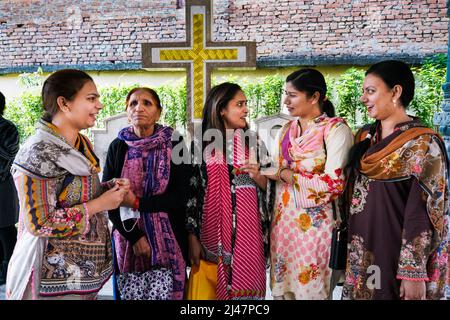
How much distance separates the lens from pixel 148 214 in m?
3.03

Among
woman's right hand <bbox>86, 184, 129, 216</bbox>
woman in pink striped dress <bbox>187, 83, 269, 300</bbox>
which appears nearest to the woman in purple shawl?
woman in pink striped dress <bbox>187, 83, 269, 300</bbox>

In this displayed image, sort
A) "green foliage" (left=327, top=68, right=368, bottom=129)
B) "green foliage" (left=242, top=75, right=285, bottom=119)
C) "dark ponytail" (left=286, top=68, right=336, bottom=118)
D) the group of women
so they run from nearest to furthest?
the group of women < "dark ponytail" (left=286, top=68, right=336, bottom=118) < "green foliage" (left=327, top=68, right=368, bottom=129) < "green foliage" (left=242, top=75, right=285, bottom=119)

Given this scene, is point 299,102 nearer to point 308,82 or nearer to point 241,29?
point 308,82

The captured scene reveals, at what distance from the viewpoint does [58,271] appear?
2.44 metres

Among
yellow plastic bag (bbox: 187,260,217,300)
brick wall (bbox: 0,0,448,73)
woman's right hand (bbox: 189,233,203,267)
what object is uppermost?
brick wall (bbox: 0,0,448,73)

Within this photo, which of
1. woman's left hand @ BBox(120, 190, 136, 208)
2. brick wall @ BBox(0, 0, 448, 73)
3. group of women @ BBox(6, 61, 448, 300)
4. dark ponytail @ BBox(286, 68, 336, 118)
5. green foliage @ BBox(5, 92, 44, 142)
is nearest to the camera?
group of women @ BBox(6, 61, 448, 300)

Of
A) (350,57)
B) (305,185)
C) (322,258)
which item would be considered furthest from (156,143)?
(350,57)

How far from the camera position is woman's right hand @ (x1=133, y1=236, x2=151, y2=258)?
303cm

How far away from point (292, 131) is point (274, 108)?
15.7ft

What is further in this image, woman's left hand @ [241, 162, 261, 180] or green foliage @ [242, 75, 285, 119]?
green foliage @ [242, 75, 285, 119]

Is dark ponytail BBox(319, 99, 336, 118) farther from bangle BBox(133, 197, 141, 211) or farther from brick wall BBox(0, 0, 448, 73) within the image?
brick wall BBox(0, 0, 448, 73)

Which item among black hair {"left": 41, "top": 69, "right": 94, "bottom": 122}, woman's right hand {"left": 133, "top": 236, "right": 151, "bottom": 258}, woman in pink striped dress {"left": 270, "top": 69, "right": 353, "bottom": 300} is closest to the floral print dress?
woman in pink striped dress {"left": 270, "top": 69, "right": 353, "bottom": 300}

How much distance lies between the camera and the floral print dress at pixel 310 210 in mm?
2875

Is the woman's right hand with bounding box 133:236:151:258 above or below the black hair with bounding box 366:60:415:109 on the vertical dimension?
below
